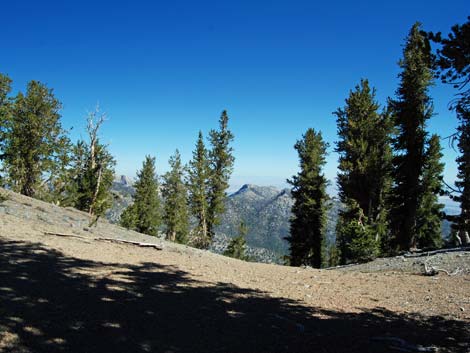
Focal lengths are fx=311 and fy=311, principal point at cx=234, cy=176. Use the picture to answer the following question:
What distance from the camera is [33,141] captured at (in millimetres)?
34938

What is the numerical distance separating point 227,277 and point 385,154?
2164 cm

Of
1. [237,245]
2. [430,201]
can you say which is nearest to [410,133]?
[430,201]

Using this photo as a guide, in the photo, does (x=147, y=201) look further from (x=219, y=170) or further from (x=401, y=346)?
(x=401, y=346)

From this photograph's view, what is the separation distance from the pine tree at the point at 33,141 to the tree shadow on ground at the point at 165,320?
94.6 ft

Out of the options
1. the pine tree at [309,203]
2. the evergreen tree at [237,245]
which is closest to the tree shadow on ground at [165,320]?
the pine tree at [309,203]

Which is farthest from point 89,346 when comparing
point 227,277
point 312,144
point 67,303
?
point 312,144

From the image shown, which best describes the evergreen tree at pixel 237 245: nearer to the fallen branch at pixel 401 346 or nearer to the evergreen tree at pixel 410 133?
the evergreen tree at pixel 410 133

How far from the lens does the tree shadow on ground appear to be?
629 cm

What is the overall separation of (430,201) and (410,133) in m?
10.2

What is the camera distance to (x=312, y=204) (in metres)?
32.8

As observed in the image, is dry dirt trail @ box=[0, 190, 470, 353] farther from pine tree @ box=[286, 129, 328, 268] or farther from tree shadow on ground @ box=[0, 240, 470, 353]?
pine tree @ box=[286, 129, 328, 268]

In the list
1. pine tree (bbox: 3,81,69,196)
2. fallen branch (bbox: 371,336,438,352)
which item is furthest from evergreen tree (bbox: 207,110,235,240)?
→ fallen branch (bbox: 371,336,438,352)

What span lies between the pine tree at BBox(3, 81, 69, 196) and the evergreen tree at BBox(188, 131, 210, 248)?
51.4ft

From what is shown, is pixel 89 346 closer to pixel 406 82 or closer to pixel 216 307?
pixel 216 307
